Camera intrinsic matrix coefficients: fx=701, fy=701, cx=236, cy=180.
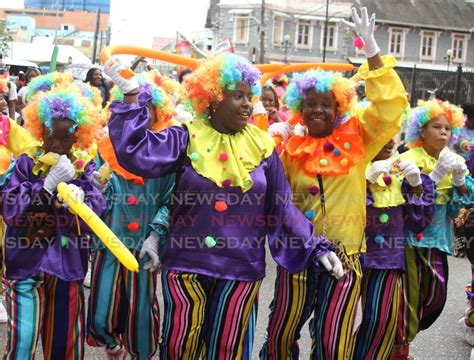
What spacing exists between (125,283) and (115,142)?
1202mm

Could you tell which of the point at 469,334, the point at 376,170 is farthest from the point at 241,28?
the point at 376,170

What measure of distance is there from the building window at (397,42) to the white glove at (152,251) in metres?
48.4

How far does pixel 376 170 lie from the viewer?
420cm

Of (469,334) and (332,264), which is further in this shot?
(469,334)

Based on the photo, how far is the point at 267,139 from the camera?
11.9 feet

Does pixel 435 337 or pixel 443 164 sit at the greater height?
pixel 443 164

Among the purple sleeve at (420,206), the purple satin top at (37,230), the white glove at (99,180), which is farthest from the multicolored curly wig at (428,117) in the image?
the purple satin top at (37,230)

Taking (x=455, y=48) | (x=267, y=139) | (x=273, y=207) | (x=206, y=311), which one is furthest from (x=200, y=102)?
(x=455, y=48)

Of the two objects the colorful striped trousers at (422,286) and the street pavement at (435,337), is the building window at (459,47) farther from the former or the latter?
the colorful striped trousers at (422,286)

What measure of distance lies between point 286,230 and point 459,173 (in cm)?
146

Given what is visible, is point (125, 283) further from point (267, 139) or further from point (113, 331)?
point (267, 139)

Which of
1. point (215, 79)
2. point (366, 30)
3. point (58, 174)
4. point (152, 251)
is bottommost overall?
point (152, 251)

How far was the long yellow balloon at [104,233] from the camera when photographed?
296 centimetres

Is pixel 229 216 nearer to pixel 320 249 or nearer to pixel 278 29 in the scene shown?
pixel 320 249
